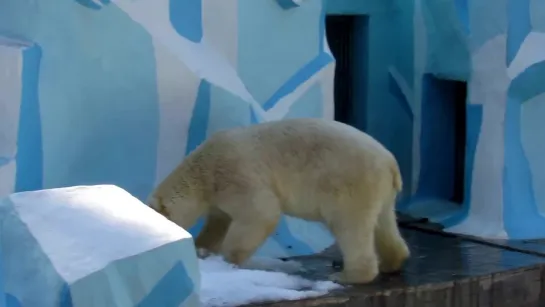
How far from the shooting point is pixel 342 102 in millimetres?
6305

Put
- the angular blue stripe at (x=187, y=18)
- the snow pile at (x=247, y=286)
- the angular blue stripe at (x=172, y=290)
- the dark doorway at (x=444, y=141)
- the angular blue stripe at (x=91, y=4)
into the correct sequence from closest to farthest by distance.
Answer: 1. the angular blue stripe at (x=172, y=290)
2. the snow pile at (x=247, y=286)
3. the angular blue stripe at (x=91, y=4)
4. the angular blue stripe at (x=187, y=18)
5. the dark doorway at (x=444, y=141)

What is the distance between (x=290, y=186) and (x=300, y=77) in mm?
1286

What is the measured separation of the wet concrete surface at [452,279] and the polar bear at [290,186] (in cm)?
15

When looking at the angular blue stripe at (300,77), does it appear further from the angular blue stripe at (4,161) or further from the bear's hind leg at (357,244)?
the angular blue stripe at (4,161)

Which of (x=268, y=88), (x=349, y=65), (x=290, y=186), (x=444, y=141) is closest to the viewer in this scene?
(x=290, y=186)

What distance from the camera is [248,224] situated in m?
3.51

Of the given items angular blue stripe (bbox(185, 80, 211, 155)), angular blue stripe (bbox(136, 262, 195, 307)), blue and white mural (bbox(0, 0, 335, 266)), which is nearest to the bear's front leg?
blue and white mural (bbox(0, 0, 335, 266))

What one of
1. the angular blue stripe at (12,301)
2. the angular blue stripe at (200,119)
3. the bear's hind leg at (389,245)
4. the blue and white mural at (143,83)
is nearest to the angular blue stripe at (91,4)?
the blue and white mural at (143,83)

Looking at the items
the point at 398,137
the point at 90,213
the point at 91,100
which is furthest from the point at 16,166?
the point at 398,137

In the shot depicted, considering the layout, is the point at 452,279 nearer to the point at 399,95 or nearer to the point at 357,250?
the point at 357,250

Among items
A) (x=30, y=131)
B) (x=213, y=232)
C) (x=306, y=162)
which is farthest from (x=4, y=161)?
(x=306, y=162)

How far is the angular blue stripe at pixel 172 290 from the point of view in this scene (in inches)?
82.0

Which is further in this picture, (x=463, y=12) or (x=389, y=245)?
(x=463, y=12)

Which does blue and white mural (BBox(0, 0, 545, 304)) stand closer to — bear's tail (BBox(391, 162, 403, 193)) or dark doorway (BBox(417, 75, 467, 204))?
dark doorway (BBox(417, 75, 467, 204))
